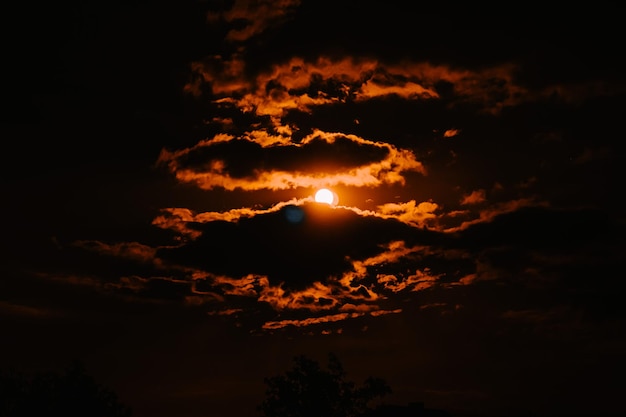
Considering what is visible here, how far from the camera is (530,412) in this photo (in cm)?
19825

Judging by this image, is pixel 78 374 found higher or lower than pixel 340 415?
higher

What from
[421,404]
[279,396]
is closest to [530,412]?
[421,404]

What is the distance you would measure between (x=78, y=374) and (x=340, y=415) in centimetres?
2928

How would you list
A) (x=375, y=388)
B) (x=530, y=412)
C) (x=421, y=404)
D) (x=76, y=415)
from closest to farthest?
(x=76, y=415), (x=375, y=388), (x=421, y=404), (x=530, y=412)

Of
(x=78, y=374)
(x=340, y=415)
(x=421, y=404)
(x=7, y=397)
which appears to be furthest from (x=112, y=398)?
(x=421, y=404)

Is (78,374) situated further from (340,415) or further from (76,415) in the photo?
(340,415)

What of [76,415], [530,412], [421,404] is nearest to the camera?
[76,415]

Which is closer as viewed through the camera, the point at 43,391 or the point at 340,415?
the point at 43,391

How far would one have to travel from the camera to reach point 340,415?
94.4m

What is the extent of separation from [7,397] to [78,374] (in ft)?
27.4

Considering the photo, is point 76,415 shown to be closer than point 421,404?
Yes

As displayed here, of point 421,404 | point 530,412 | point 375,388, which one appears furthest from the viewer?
point 530,412

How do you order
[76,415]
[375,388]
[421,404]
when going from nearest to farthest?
1. [76,415]
2. [375,388]
3. [421,404]

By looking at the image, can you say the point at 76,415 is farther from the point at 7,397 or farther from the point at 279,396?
the point at 279,396
